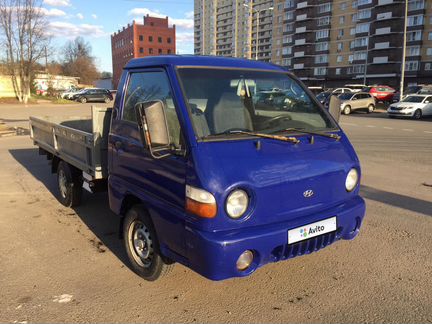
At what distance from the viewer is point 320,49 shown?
81.6 meters

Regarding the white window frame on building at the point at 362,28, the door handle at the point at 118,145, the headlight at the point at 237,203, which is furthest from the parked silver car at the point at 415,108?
the white window frame on building at the point at 362,28

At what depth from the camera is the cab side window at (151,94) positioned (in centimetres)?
311

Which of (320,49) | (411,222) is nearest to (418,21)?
(320,49)

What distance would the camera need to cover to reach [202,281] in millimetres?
3518

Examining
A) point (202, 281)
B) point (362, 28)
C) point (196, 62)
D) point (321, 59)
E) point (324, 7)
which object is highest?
point (324, 7)

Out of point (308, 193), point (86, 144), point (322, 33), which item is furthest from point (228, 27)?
point (308, 193)

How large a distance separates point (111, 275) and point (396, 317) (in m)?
2.50

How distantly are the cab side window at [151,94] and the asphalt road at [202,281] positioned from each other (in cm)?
137

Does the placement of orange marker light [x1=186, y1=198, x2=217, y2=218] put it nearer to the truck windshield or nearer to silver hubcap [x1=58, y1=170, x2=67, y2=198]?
the truck windshield

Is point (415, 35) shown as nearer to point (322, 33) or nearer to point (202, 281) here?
point (322, 33)

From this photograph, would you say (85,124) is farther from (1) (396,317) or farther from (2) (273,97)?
(1) (396,317)

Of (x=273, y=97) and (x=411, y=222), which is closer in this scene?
(x=273, y=97)

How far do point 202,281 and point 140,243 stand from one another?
2.23 ft

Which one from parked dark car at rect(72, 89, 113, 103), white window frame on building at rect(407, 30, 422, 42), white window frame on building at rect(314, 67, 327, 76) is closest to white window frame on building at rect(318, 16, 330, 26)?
white window frame on building at rect(314, 67, 327, 76)
